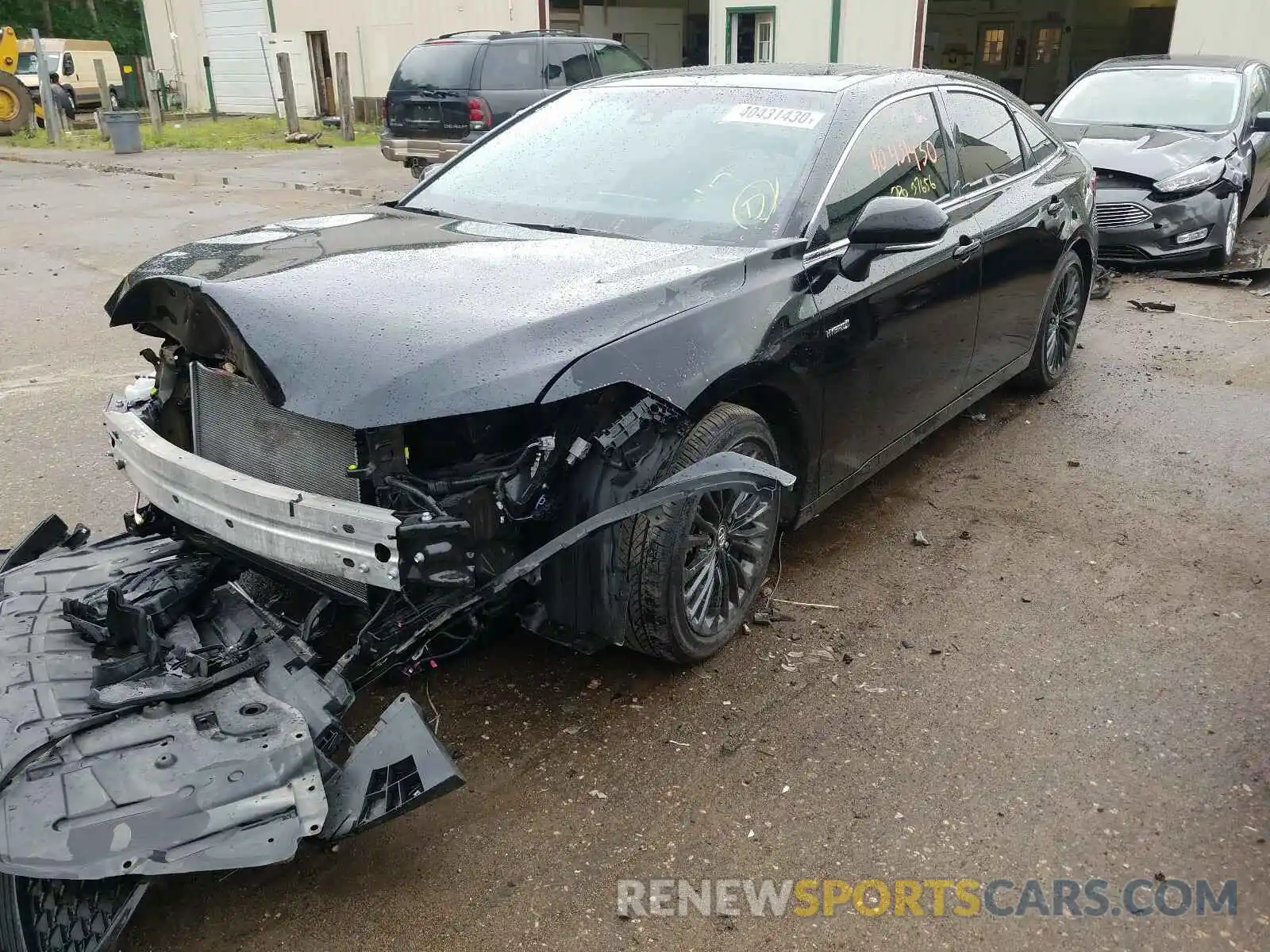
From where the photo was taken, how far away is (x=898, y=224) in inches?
137

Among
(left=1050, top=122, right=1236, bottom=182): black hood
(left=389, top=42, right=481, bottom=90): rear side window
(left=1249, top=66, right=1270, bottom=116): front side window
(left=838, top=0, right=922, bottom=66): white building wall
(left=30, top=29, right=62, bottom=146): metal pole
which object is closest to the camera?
(left=1050, top=122, right=1236, bottom=182): black hood

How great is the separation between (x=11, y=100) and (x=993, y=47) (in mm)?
22794

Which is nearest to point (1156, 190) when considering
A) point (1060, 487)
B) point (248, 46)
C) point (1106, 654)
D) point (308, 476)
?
point (1060, 487)

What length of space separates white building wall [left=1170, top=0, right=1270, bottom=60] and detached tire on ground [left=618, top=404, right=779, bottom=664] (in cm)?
1475

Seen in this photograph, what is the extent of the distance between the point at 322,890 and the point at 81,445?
11.4 ft

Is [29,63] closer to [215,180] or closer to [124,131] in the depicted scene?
[124,131]

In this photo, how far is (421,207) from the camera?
163 inches

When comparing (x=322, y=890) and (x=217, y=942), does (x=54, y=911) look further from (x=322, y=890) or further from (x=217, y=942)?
(x=322, y=890)

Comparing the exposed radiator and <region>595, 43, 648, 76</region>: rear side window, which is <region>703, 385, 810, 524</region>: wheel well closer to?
the exposed radiator

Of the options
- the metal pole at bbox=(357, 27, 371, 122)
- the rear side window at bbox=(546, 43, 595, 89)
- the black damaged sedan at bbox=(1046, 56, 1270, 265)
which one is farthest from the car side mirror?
the metal pole at bbox=(357, 27, 371, 122)

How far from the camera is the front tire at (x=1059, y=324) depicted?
5.70 m

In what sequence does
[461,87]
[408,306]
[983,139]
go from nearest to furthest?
[408,306] → [983,139] → [461,87]

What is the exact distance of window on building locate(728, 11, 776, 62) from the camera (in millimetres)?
18500

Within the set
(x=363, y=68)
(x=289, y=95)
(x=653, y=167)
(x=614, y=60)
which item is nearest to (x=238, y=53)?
(x=363, y=68)
